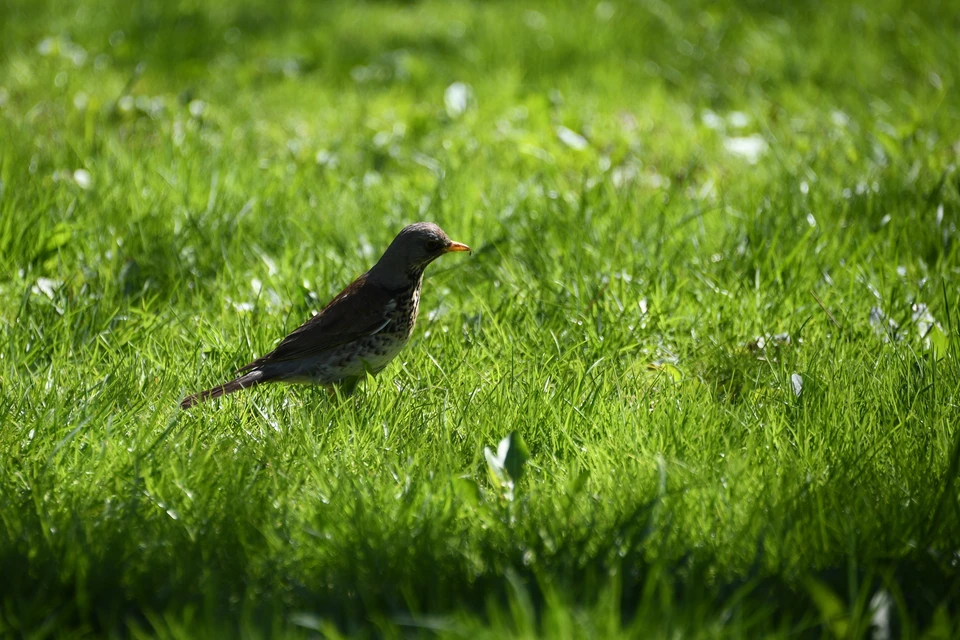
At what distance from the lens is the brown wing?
3.56 meters

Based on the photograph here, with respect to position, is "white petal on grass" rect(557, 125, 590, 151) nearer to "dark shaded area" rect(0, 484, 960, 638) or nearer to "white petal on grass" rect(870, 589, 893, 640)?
"dark shaded area" rect(0, 484, 960, 638)

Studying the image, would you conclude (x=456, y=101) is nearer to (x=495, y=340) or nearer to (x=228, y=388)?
(x=495, y=340)

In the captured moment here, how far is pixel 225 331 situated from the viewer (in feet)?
12.6

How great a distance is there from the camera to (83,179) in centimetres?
494

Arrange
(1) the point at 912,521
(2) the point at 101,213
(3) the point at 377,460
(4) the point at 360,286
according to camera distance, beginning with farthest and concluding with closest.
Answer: (2) the point at 101,213
(4) the point at 360,286
(3) the point at 377,460
(1) the point at 912,521

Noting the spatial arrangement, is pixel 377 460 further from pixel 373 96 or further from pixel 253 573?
pixel 373 96

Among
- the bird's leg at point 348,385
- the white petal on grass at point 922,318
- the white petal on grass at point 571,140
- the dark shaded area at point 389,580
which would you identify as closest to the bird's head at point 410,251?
the bird's leg at point 348,385

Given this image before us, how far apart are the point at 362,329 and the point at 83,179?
225cm

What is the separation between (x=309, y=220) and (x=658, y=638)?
3298 mm

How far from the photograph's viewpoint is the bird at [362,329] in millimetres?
3527

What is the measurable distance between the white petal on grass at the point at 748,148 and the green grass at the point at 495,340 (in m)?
0.05

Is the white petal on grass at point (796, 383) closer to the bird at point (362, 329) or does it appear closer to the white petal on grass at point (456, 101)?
the bird at point (362, 329)

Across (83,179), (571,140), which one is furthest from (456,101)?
(83,179)

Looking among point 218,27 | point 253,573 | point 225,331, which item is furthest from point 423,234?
point 218,27
